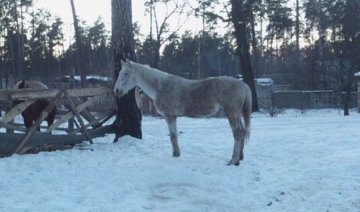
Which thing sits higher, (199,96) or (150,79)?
(150,79)

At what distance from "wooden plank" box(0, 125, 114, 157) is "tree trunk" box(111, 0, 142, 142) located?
57 centimetres

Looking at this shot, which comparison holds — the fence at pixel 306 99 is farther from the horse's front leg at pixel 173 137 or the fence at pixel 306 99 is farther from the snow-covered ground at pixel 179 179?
the horse's front leg at pixel 173 137

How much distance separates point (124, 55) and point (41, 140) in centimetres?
301

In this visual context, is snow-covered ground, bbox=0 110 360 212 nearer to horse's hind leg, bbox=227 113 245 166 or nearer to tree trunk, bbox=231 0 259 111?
horse's hind leg, bbox=227 113 245 166

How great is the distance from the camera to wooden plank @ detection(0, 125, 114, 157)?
8969 mm

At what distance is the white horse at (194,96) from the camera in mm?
8891

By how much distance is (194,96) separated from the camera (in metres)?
9.21

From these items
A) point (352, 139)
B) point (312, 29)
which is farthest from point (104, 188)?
point (312, 29)

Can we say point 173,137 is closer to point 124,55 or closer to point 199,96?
point 199,96

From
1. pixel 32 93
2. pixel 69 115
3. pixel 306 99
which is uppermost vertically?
pixel 32 93

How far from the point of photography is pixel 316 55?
3978 cm

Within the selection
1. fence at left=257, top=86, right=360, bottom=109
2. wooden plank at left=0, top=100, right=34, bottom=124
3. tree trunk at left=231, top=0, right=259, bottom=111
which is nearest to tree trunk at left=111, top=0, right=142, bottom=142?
wooden plank at left=0, top=100, right=34, bottom=124

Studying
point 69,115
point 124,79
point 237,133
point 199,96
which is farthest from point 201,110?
point 69,115

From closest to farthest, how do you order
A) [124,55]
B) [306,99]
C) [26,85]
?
[26,85], [124,55], [306,99]
